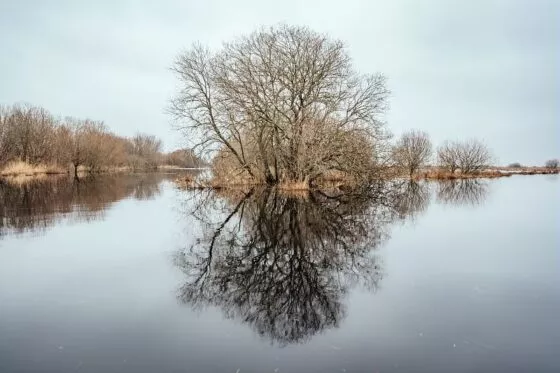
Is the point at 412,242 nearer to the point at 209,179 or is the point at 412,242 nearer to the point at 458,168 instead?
the point at 209,179

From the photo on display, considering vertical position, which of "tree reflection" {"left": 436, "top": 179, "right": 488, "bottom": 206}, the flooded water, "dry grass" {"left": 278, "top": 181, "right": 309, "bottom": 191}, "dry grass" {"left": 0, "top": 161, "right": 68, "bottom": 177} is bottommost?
the flooded water

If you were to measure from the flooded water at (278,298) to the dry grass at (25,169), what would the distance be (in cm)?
4600

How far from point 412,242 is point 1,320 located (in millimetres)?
8771

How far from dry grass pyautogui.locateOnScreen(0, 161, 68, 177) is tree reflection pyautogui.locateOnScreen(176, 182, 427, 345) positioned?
156 ft

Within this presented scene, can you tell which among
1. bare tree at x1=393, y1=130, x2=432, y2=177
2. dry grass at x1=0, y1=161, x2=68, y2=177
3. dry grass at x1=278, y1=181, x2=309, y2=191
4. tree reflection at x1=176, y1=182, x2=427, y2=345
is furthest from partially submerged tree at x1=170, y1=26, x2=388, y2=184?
dry grass at x1=0, y1=161, x2=68, y2=177

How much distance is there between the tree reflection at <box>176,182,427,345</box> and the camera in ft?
18.1

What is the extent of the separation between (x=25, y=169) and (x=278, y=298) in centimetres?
5825

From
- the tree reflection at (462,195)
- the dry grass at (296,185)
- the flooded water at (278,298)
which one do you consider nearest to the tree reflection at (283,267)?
the flooded water at (278,298)

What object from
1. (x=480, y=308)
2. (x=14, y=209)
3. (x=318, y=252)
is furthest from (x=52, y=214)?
(x=480, y=308)

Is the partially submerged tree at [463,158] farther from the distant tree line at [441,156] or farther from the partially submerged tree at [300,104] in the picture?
the partially submerged tree at [300,104]

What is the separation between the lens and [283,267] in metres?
7.79

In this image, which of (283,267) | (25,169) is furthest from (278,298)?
(25,169)

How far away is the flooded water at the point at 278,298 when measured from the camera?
4305mm

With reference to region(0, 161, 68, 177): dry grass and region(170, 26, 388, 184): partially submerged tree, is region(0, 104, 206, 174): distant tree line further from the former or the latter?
region(170, 26, 388, 184): partially submerged tree
